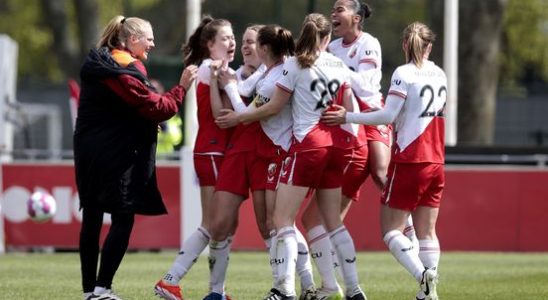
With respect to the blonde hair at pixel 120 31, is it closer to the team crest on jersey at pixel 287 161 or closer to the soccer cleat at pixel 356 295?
the team crest on jersey at pixel 287 161

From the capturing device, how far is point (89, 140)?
10.1 metres

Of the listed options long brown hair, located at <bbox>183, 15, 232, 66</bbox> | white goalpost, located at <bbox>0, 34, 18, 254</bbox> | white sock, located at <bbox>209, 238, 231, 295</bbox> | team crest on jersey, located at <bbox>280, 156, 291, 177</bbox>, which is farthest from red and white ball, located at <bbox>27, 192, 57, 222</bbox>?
team crest on jersey, located at <bbox>280, 156, 291, 177</bbox>

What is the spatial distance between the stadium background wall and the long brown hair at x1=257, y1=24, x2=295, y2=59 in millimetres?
7735

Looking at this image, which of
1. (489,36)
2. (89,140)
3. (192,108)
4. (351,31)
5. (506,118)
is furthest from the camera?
(506,118)

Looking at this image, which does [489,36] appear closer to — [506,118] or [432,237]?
[506,118]

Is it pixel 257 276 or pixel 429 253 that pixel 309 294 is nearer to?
pixel 429 253

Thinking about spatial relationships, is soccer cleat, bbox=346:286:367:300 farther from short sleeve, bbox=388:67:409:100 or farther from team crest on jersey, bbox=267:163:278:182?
short sleeve, bbox=388:67:409:100

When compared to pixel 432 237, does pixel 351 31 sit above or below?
above

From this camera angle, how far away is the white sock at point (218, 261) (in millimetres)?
10648

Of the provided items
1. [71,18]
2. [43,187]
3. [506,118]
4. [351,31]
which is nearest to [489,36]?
[506,118]

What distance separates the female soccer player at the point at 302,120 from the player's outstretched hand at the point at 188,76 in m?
0.48

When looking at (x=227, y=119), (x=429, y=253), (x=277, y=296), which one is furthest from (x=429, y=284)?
(x=227, y=119)

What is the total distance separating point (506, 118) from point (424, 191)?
21590 millimetres

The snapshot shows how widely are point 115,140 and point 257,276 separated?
13.4 feet
